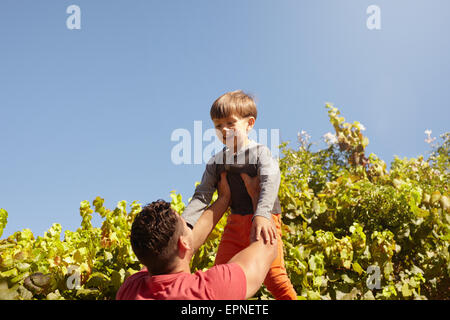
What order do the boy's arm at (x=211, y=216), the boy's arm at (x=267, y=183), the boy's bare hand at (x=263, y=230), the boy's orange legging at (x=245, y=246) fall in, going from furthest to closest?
the boy's orange legging at (x=245, y=246), the boy's arm at (x=211, y=216), the boy's arm at (x=267, y=183), the boy's bare hand at (x=263, y=230)

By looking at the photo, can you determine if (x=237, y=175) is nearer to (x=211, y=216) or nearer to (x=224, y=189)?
(x=224, y=189)

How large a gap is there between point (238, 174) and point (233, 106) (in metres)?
0.47

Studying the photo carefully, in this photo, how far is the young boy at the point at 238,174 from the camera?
8.45 feet

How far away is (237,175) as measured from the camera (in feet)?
8.94

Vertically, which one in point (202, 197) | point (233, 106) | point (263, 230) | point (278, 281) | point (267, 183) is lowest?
point (278, 281)

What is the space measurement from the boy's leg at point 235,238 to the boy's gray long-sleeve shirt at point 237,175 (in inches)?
2.4

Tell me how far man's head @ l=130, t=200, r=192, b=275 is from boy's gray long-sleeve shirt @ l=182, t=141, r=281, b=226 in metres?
0.74

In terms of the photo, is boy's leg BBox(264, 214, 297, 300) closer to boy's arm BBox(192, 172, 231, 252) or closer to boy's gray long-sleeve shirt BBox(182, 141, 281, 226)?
boy's gray long-sleeve shirt BBox(182, 141, 281, 226)

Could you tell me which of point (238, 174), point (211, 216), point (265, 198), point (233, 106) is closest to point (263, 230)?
point (265, 198)

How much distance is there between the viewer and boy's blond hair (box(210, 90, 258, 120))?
2.61 meters

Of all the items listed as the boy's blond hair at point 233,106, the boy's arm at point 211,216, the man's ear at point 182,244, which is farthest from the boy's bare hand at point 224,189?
the man's ear at point 182,244

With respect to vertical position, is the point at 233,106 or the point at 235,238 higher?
the point at 233,106

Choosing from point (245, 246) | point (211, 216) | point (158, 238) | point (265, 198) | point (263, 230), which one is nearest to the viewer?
point (158, 238)

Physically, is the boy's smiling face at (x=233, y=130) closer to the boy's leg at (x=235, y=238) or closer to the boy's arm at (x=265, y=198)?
the boy's arm at (x=265, y=198)
